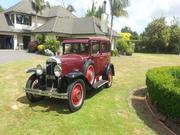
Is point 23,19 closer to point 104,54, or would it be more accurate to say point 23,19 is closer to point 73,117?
point 104,54

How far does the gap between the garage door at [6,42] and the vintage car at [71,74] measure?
30178mm

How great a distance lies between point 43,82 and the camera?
8.81 m

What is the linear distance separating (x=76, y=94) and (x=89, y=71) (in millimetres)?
1394

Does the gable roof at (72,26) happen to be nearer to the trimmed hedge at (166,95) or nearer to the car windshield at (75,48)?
the car windshield at (75,48)

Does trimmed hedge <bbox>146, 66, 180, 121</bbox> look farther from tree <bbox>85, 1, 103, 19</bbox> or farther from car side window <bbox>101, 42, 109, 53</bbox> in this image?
tree <bbox>85, 1, 103, 19</bbox>

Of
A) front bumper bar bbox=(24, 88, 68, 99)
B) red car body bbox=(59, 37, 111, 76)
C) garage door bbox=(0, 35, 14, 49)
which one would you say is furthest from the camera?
garage door bbox=(0, 35, 14, 49)

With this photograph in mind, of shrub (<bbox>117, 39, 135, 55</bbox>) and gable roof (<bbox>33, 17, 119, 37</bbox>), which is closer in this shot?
shrub (<bbox>117, 39, 135, 55</bbox>)

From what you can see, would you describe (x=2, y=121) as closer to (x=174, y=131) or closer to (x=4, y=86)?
(x=4, y=86)

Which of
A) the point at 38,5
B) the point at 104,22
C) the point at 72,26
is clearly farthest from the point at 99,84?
the point at 38,5

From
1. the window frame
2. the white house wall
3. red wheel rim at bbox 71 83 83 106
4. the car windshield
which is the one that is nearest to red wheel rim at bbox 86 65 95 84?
the car windshield

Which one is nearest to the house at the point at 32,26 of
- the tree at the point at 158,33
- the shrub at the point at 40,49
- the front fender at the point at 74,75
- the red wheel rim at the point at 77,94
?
the shrub at the point at 40,49

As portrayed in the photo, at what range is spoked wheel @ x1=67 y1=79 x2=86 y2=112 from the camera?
7.86 meters

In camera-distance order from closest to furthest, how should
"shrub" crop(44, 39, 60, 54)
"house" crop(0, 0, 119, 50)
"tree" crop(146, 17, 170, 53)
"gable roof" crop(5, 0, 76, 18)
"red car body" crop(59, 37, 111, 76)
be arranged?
"red car body" crop(59, 37, 111, 76) < "shrub" crop(44, 39, 60, 54) < "house" crop(0, 0, 119, 50) < "gable roof" crop(5, 0, 76, 18) < "tree" crop(146, 17, 170, 53)

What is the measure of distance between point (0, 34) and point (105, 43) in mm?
28704
